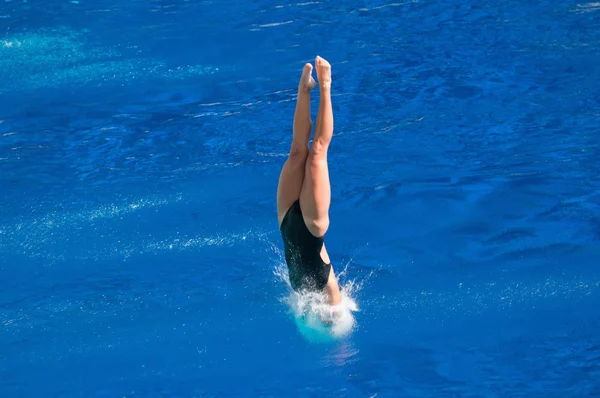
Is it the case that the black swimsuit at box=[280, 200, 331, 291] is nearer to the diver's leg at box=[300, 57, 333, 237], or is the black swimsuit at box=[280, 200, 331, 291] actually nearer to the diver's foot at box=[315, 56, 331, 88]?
the diver's leg at box=[300, 57, 333, 237]

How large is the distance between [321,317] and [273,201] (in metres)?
1.71

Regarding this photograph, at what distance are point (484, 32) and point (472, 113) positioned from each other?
1799 millimetres

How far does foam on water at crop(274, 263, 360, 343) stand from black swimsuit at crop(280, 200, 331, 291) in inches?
5.8

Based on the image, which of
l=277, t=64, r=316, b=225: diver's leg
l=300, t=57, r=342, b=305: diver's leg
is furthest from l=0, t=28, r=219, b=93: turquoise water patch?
l=300, t=57, r=342, b=305: diver's leg

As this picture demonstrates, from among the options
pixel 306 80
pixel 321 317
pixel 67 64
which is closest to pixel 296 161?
pixel 306 80

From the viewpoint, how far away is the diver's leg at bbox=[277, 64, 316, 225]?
502cm

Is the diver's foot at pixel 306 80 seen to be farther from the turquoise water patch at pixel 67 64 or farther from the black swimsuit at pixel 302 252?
the turquoise water patch at pixel 67 64

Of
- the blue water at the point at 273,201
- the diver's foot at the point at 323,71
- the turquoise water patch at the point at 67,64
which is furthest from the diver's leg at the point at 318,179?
A: the turquoise water patch at the point at 67,64

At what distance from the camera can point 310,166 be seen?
5137 mm

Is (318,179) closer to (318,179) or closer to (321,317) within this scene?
(318,179)

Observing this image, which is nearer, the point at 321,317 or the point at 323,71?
the point at 323,71

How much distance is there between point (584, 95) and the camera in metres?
8.04

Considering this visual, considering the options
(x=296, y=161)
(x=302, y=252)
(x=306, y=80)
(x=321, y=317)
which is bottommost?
(x=321, y=317)

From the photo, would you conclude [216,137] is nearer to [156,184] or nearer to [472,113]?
[156,184]
